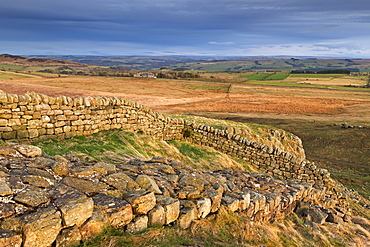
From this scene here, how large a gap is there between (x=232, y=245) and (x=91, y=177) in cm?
353

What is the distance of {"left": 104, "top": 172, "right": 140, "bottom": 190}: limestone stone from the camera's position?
5.92 metres

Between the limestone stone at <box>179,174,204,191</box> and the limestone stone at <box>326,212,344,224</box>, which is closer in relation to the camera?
the limestone stone at <box>179,174,204,191</box>

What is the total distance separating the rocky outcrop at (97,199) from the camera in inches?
169

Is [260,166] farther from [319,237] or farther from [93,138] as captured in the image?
[93,138]

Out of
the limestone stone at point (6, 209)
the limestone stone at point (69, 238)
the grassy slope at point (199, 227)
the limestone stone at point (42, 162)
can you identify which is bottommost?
the grassy slope at point (199, 227)

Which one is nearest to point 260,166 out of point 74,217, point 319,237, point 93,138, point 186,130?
→ point 186,130

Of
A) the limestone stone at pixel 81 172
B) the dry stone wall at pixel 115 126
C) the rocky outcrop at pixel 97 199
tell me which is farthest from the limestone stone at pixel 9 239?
the dry stone wall at pixel 115 126

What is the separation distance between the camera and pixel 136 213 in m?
5.32

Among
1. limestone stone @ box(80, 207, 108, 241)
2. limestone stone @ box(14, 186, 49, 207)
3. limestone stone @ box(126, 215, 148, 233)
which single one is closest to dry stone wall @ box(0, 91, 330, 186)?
limestone stone @ box(14, 186, 49, 207)

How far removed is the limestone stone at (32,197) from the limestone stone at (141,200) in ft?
5.08

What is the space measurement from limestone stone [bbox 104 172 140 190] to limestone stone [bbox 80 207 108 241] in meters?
1.06

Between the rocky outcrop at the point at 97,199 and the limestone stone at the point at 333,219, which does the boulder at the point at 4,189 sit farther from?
the limestone stone at the point at 333,219

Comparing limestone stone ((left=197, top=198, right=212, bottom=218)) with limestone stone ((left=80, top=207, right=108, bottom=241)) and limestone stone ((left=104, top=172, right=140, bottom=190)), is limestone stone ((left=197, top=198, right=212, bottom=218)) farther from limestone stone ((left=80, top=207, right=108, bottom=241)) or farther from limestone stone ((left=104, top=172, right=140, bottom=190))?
limestone stone ((left=80, top=207, right=108, bottom=241))

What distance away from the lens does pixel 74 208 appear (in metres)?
4.59
